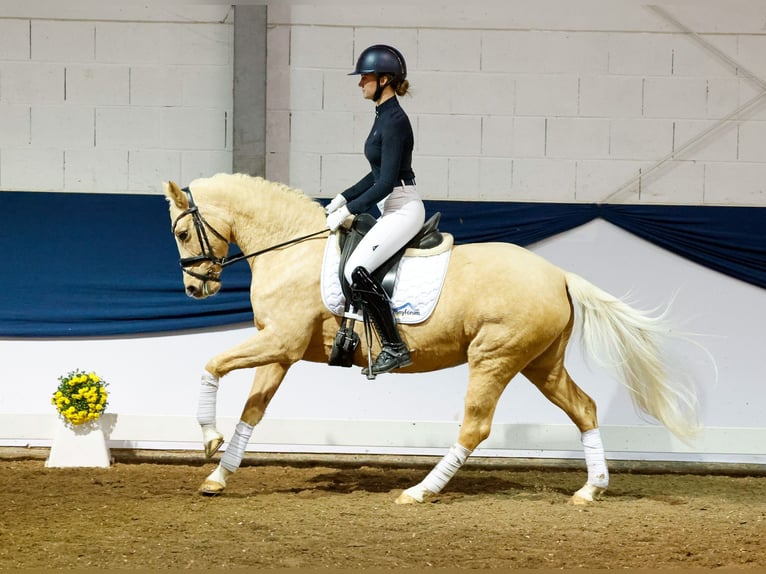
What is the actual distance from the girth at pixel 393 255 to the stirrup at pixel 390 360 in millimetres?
269

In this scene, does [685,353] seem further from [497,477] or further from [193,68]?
[193,68]

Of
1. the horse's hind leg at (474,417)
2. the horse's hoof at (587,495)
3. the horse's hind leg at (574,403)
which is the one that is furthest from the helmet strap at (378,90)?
the horse's hoof at (587,495)

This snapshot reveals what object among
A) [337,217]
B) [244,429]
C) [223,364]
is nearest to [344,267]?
[337,217]

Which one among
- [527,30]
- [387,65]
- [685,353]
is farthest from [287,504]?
[527,30]

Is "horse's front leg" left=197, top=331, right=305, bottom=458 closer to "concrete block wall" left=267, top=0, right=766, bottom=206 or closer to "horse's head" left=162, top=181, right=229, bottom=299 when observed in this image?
"horse's head" left=162, top=181, right=229, bottom=299

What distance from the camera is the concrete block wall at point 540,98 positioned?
6.64 metres

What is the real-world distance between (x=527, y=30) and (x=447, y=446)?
2699 millimetres

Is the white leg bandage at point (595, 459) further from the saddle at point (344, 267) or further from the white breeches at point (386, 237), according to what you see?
the white breeches at point (386, 237)

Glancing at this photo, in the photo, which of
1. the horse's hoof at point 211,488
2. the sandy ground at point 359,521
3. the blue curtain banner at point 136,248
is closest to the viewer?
the sandy ground at point 359,521

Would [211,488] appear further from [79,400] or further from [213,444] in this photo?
[79,400]

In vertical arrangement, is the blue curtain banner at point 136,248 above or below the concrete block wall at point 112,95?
below

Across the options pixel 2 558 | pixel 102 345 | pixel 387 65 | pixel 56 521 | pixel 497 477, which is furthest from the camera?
pixel 102 345

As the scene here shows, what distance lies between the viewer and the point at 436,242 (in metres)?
5.12

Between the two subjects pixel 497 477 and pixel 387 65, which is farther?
pixel 497 477
